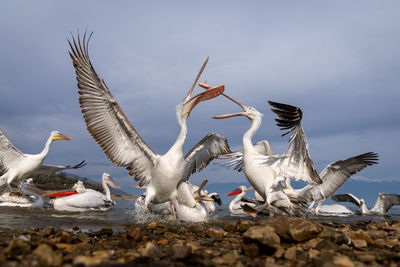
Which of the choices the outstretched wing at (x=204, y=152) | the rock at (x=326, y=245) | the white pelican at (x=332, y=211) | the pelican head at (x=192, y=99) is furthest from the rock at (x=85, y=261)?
the white pelican at (x=332, y=211)

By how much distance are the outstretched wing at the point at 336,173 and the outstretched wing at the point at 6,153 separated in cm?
957

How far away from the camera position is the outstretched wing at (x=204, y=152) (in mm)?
9039

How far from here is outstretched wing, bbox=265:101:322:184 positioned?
21.5 feet

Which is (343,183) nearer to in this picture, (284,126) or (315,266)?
(284,126)

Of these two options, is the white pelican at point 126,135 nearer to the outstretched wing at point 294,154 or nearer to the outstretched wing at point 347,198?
the outstretched wing at point 294,154

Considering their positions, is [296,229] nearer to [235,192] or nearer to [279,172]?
[279,172]

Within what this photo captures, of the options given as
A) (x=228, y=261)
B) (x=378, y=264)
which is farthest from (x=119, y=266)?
(x=378, y=264)

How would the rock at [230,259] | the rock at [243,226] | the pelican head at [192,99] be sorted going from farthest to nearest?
1. the pelican head at [192,99]
2. the rock at [243,226]
3. the rock at [230,259]

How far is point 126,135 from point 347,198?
1376cm

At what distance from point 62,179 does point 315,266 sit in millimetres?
37790

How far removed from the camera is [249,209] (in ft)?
23.7

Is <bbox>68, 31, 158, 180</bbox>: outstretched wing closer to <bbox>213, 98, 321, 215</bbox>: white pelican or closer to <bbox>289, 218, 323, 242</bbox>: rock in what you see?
<bbox>213, 98, 321, 215</bbox>: white pelican

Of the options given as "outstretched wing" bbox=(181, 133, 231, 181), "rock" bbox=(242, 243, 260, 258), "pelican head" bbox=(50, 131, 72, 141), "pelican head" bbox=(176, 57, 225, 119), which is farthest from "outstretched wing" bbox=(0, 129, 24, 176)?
"rock" bbox=(242, 243, 260, 258)

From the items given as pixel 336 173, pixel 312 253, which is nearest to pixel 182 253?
pixel 312 253
